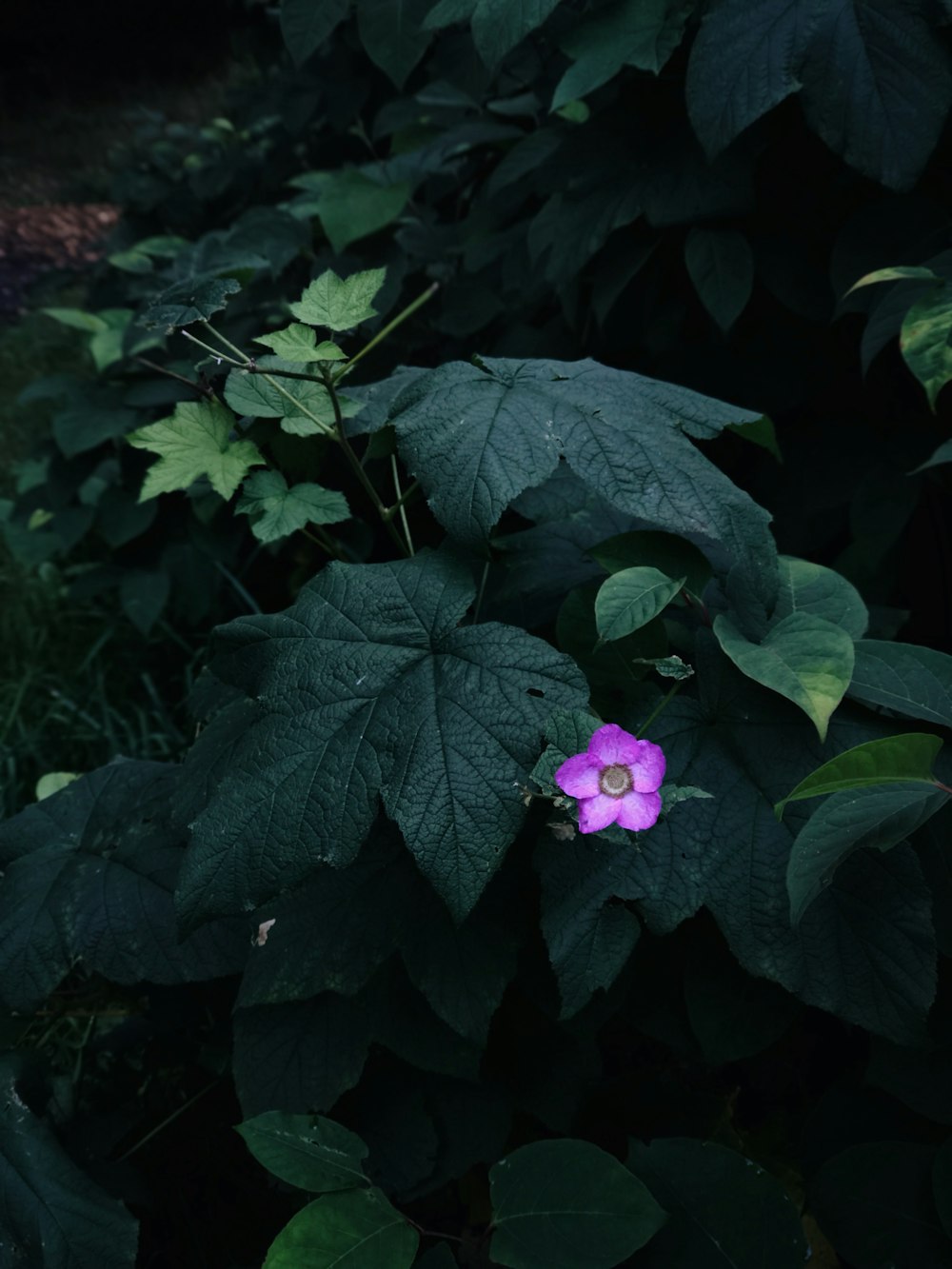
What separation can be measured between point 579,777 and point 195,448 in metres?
0.58

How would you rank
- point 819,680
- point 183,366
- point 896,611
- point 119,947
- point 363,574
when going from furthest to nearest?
point 183,366 → point 896,611 → point 119,947 → point 363,574 → point 819,680

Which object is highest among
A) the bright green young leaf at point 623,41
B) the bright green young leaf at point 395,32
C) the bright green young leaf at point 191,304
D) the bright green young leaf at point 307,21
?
the bright green young leaf at point 307,21

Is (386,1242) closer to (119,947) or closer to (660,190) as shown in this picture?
(119,947)

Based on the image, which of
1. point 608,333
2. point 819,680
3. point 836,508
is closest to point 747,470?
point 836,508

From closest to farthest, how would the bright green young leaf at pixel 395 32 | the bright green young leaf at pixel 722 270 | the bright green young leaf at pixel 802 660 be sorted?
the bright green young leaf at pixel 802 660
the bright green young leaf at pixel 722 270
the bright green young leaf at pixel 395 32

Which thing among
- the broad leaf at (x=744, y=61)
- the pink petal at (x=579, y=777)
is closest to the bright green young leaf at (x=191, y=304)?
the pink petal at (x=579, y=777)

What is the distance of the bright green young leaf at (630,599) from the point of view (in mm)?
1051

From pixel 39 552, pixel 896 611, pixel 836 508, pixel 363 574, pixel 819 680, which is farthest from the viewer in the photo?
pixel 39 552

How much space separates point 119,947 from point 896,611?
113 centimetres

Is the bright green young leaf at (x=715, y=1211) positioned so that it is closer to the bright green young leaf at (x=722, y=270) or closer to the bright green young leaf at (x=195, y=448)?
the bright green young leaf at (x=195, y=448)

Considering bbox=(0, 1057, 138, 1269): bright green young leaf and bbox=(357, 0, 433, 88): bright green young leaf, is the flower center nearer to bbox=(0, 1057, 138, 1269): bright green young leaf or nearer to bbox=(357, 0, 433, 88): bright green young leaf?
bbox=(0, 1057, 138, 1269): bright green young leaf

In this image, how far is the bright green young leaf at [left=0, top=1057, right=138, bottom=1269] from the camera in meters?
1.16

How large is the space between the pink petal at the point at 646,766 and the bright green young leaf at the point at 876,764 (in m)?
0.11

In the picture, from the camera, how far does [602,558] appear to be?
1231 mm
